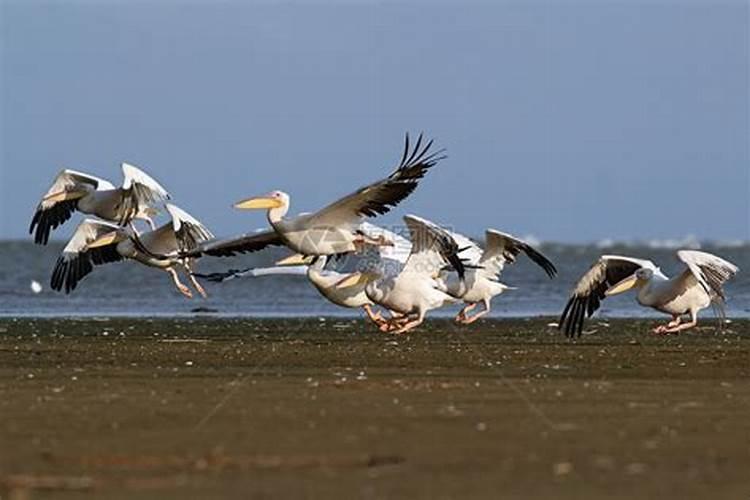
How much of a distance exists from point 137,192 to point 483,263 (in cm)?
397

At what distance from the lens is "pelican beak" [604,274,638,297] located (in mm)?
18875

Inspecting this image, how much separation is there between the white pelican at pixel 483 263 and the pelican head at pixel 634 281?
0.85 meters

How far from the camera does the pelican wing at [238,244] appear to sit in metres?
18.9

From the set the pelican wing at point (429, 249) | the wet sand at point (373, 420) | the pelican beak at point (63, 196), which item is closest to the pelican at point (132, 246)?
the pelican beak at point (63, 196)

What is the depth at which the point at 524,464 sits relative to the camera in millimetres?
8266

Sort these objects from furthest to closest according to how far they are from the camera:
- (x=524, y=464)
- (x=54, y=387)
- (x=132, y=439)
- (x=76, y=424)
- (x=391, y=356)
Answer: (x=391, y=356)
(x=54, y=387)
(x=76, y=424)
(x=132, y=439)
(x=524, y=464)

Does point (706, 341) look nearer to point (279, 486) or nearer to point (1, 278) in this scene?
point (279, 486)

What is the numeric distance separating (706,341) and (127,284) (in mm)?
18863

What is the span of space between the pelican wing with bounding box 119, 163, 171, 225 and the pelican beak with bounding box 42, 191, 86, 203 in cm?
82

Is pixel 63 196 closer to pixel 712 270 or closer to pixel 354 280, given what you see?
pixel 354 280

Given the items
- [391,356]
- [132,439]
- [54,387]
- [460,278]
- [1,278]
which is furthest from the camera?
[1,278]

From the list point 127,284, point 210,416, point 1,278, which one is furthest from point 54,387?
point 1,278

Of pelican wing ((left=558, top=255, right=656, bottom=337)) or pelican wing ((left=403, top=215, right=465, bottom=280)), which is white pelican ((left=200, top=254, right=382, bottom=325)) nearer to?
pelican wing ((left=403, top=215, right=465, bottom=280))

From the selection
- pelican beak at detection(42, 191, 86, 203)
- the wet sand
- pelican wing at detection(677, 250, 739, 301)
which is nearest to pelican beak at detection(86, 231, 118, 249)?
pelican beak at detection(42, 191, 86, 203)
